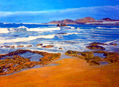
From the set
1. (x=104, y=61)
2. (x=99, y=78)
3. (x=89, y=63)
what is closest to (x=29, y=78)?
(x=99, y=78)

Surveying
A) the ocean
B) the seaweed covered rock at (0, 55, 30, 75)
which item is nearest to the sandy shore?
the seaweed covered rock at (0, 55, 30, 75)

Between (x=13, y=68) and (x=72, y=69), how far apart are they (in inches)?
68.0

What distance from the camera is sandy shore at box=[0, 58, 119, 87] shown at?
2861 mm

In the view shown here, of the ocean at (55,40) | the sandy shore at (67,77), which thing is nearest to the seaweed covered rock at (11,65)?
the sandy shore at (67,77)

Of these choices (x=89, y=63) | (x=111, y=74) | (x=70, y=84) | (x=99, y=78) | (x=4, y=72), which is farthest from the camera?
(x=89, y=63)

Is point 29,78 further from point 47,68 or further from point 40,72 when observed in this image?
point 47,68

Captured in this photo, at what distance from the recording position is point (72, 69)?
366 cm

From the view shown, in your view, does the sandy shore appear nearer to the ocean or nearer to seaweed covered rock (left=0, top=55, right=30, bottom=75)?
seaweed covered rock (left=0, top=55, right=30, bottom=75)

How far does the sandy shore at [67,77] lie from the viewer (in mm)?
2861

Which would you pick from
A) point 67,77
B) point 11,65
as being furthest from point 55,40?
point 67,77

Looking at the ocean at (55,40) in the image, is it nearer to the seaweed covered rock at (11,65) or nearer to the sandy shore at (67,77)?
the seaweed covered rock at (11,65)

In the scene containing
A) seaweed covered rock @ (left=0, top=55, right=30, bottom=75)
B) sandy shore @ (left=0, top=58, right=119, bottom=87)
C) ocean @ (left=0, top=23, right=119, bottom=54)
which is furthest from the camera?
ocean @ (left=0, top=23, right=119, bottom=54)

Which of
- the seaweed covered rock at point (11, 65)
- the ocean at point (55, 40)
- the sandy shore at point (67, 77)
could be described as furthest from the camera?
the ocean at point (55, 40)

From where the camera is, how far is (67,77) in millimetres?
3174
